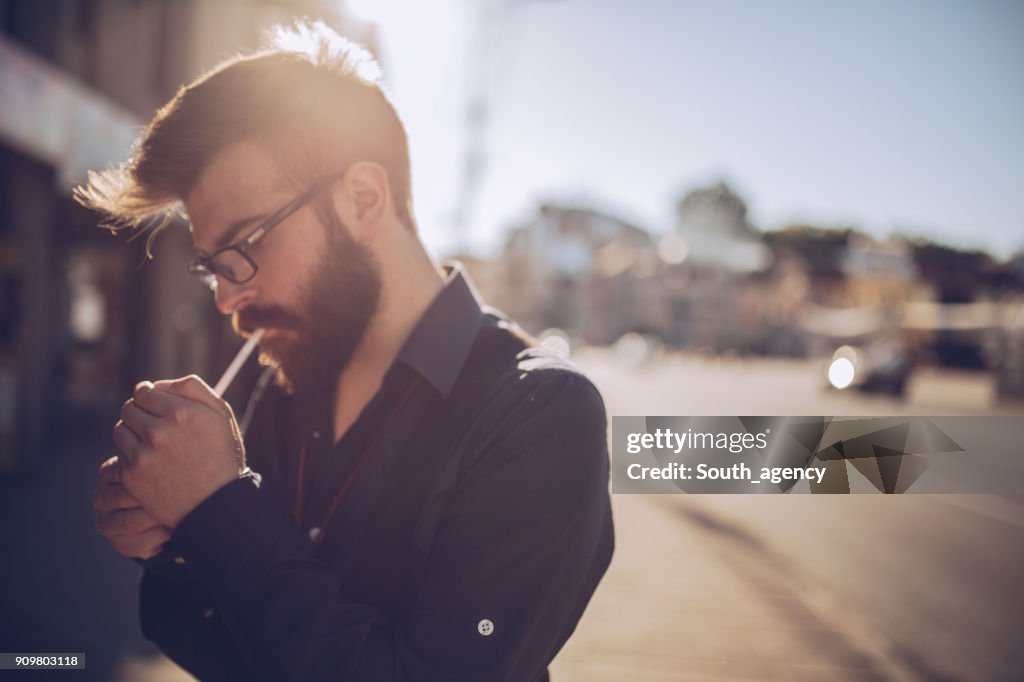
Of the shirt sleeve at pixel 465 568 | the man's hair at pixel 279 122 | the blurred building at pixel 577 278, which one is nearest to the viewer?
the shirt sleeve at pixel 465 568

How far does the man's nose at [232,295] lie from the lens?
58.2 inches

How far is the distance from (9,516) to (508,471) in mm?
6498

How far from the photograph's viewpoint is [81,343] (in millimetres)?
16469

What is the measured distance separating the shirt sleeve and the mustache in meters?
0.48

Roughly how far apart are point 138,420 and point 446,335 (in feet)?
1.92

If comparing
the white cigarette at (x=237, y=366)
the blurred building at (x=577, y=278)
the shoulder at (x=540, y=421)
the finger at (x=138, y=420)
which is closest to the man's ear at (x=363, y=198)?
the white cigarette at (x=237, y=366)

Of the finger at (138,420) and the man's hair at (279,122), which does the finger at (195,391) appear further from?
the man's hair at (279,122)

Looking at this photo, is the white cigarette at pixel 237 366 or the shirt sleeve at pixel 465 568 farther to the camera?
the white cigarette at pixel 237 366

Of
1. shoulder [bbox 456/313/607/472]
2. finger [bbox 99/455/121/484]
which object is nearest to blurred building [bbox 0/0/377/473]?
finger [bbox 99/455/121/484]

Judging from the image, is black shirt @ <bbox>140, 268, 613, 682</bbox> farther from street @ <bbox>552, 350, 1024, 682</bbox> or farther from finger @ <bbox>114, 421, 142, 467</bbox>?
street @ <bbox>552, 350, 1024, 682</bbox>

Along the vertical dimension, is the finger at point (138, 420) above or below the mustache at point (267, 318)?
below

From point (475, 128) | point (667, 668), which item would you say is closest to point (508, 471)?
point (667, 668)

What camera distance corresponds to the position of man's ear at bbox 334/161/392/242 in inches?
55.2

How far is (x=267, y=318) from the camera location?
4.83ft
